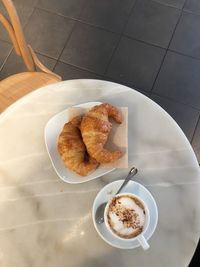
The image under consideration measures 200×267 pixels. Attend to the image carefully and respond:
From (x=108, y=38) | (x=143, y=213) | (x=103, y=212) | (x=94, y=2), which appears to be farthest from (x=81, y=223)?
(x=94, y=2)

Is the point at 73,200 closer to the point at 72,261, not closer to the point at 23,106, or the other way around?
the point at 72,261

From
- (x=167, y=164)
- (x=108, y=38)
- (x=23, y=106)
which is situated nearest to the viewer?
(x=167, y=164)

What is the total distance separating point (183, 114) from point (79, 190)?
3.46 feet

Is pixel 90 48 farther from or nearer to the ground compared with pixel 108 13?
nearer to the ground

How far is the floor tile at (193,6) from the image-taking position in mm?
2166

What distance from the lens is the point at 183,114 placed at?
1873 millimetres

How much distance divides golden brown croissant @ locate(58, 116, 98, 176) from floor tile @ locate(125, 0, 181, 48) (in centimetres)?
125

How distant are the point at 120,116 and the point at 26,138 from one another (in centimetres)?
30

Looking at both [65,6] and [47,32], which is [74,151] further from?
[65,6]

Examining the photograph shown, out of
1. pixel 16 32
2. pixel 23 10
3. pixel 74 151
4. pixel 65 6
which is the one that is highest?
pixel 65 6

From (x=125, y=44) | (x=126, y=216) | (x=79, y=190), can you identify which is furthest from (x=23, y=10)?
(x=126, y=216)

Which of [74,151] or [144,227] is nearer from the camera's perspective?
[144,227]

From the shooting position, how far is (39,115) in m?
1.11

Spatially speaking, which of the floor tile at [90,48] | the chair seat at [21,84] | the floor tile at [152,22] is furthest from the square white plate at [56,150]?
the floor tile at [152,22]
